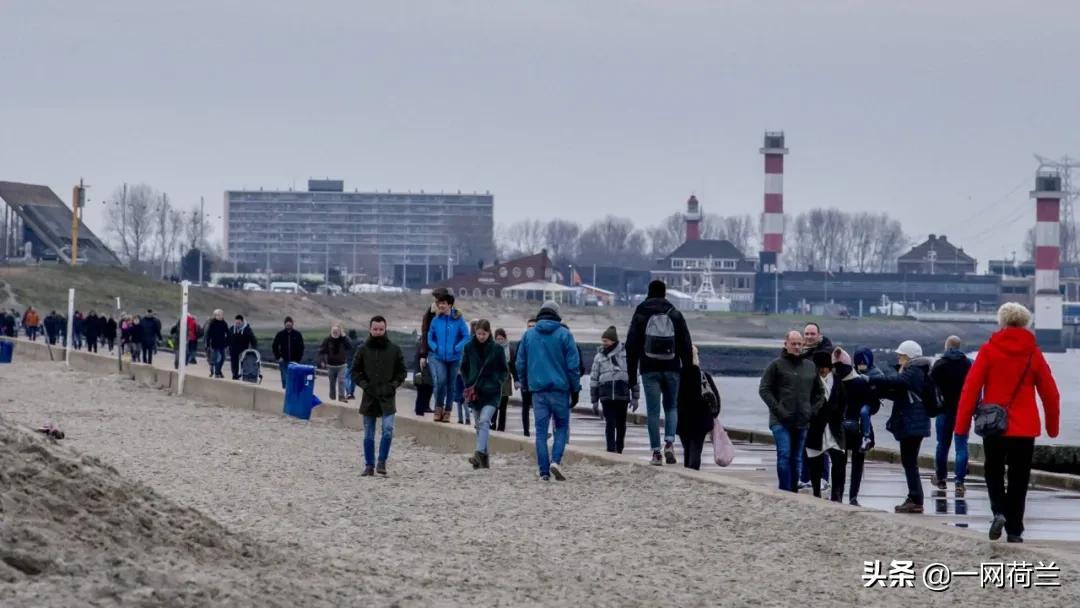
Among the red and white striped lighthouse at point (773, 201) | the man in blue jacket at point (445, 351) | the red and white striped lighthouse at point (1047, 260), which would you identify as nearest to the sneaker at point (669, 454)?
the man in blue jacket at point (445, 351)

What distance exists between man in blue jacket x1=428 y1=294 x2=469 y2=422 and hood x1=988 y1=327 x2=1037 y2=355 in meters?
10.8

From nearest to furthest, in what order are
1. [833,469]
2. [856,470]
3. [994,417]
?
[994,417] → [833,469] → [856,470]

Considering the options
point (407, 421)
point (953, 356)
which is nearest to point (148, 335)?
point (407, 421)

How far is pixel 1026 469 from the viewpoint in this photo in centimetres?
1320

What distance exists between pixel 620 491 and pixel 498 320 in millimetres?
117677

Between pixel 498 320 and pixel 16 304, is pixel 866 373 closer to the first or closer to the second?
pixel 16 304

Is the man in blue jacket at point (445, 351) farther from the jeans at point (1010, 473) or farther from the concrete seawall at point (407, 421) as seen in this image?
the jeans at point (1010, 473)

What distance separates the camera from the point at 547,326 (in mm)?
17719

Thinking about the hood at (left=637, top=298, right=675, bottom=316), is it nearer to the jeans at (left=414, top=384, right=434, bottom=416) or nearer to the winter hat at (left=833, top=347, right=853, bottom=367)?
the winter hat at (left=833, top=347, right=853, bottom=367)

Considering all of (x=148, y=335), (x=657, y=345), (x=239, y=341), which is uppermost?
(x=657, y=345)

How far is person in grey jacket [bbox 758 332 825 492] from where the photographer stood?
53.9ft

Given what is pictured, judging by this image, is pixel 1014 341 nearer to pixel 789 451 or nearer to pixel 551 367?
pixel 789 451

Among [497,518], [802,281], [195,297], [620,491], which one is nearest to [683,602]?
[497,518]

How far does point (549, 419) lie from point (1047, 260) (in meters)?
147
